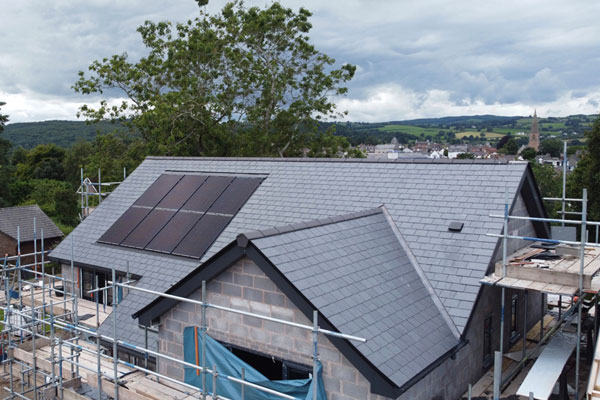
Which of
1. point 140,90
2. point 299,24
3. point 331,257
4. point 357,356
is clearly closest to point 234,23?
point 299,24

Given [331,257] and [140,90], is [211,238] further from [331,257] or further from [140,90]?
[140,90]

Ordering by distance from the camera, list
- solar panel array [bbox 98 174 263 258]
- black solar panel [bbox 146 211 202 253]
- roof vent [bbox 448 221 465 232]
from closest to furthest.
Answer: roof vent [bbox 448 221 465 232] < solar panel array [bbox 98 174 263 258] < black solar panel [bbox 146 211 202 253]

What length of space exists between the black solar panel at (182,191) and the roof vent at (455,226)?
9069mm

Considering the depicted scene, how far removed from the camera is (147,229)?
16.8m

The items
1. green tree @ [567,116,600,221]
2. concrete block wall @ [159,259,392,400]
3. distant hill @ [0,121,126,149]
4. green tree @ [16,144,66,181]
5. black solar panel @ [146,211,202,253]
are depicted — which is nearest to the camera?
concrete block wall @ [159,259,392,400]

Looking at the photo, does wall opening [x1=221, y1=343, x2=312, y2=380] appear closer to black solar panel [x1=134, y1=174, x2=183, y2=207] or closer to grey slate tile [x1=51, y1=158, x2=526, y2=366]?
grey slate tile [x1=51, y1=158, x2=526, y2=366]

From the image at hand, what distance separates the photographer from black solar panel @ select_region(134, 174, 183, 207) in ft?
59.2

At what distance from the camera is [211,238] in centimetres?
1499

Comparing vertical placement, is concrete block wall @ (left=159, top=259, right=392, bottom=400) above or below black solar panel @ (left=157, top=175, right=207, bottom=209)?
below

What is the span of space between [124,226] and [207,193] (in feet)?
10.5

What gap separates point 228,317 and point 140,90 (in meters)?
29.5

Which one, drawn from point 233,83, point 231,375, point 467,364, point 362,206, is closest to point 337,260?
point 231,375

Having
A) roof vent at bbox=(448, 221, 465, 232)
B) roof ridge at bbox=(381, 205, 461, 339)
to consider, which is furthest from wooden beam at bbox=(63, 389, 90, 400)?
roof vent at bbox=(448, 221, 465, 232)

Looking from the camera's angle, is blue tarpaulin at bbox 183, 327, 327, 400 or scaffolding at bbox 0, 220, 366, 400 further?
scaffolding at bbox 0, 220, 366, 400
